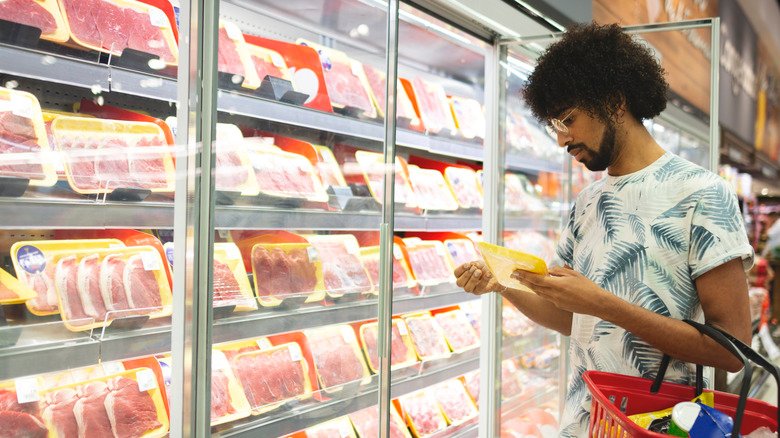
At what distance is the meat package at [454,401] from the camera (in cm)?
346

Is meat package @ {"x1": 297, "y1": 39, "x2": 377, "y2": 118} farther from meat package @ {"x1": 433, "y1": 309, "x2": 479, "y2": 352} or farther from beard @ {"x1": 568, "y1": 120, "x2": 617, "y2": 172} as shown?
meat package @ {"x1": 433, "y1": 309, "x2": 479, "y2": 352}

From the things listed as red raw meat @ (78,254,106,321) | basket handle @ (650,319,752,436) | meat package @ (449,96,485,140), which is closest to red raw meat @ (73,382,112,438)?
red raw meat @ (78,254,106,321)

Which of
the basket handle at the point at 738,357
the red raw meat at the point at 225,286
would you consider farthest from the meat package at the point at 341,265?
the basket handle at the point at 738,357

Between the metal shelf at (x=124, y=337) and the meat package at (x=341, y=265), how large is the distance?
3.0 inches

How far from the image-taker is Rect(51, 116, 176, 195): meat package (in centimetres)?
177

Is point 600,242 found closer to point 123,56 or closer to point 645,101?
point 645,101

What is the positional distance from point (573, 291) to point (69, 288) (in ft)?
4.59

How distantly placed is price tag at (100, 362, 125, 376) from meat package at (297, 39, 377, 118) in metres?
1.16

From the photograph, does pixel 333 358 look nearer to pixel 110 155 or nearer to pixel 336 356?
pixel 336 356

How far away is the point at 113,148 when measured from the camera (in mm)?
1951

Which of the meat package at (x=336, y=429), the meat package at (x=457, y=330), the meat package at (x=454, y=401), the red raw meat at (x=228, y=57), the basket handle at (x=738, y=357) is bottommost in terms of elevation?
the meat package at (x=454, y=401)

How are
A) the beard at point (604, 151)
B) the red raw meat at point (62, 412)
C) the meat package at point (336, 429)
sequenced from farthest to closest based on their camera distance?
the meat package at point (336, 429)
the red raw meat at point (62, 412)
the beard at point (604, 151)

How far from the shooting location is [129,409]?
1.92 meters

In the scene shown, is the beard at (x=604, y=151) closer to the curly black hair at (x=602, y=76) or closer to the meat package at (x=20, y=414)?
the curly black hair at (x=602, y=76)
